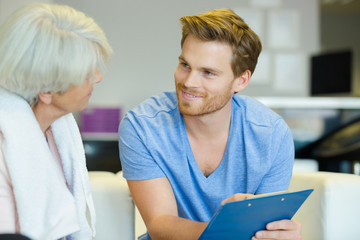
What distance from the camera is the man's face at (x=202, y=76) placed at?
1689 millimetres

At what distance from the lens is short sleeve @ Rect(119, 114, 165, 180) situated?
1.66 m

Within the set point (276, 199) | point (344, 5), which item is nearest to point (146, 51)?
point (276, 199)

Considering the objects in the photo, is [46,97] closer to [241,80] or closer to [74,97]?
[74,97]

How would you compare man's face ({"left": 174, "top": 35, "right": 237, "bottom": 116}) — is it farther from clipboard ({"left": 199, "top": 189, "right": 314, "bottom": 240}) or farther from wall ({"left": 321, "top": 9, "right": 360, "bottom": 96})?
wall ({"left": 321, "top": 9, "right": 360, "bottom": 96})

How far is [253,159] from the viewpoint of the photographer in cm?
172

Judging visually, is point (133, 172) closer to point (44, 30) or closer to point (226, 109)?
point (226, 109)

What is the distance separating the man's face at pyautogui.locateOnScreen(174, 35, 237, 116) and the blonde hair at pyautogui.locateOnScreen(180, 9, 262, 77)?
23 mm

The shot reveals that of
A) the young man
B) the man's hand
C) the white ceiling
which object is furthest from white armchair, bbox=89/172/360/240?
the white ceiling

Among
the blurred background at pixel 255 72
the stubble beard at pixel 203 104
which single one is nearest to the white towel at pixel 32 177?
the stubble beard at pixel 203 104

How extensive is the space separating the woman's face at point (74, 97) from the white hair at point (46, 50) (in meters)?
0.02

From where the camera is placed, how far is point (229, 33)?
1.74 meters

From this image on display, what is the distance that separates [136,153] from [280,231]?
559 mm

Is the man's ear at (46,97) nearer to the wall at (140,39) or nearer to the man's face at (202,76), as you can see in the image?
the man's face at (202,76)

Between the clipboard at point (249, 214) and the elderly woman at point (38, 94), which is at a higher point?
the elderly woman at point (38, 94)
